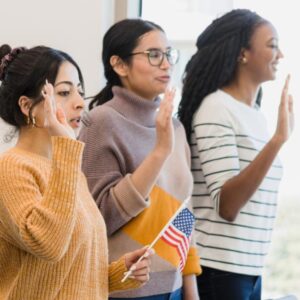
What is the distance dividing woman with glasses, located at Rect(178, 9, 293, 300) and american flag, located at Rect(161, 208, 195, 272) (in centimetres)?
19

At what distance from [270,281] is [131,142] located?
1292mm

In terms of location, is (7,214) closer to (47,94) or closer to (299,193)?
(47,94)

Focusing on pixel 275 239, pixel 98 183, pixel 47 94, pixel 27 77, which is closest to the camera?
pixel 47 94

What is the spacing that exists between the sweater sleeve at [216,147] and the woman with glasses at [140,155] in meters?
0.07

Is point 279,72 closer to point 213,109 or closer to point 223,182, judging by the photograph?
point 213,109

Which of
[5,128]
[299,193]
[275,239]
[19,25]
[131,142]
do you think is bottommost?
[275,239]

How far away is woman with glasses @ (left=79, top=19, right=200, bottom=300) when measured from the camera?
184 centimetres

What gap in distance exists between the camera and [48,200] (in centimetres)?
146

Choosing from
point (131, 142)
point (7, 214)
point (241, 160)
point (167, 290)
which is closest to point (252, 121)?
point (241, 160)

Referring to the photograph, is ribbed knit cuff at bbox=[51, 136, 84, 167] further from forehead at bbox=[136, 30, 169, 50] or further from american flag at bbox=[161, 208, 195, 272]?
forehead at bbox=[136, 30, 169, 50]

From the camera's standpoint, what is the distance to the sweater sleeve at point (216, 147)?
209cm

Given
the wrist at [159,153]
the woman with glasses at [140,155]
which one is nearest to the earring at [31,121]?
the woman with glasses at [140,155]

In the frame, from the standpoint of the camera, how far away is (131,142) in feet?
6.31

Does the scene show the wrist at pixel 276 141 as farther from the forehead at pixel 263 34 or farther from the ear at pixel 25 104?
the ear at pixel 25 104
